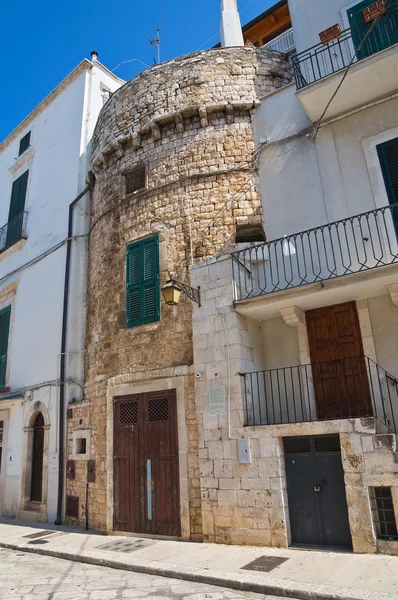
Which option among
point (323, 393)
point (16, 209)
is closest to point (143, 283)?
point (323, 393)

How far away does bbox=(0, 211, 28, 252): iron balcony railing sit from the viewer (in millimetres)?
15117

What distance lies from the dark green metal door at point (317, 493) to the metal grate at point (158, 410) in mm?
2620

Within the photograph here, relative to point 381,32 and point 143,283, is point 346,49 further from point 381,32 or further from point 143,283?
point 143,283

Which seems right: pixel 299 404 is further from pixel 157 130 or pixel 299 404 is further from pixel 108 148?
pixel 108 148

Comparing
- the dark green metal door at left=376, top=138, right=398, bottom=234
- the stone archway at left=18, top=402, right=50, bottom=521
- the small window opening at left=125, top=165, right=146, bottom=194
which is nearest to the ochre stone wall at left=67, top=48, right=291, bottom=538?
the small window opening at left=125, top=165, right=146, bottom=194

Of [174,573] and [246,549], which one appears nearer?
[174,573]

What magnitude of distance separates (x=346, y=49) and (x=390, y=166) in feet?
8.99

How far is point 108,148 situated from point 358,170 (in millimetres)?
6496

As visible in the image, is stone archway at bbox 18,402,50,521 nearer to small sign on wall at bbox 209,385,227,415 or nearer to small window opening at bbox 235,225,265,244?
small sign on wall at bbox 209,385,227,415

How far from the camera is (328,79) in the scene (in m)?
8.47

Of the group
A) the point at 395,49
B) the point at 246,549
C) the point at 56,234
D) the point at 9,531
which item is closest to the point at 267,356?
the point at 246,549

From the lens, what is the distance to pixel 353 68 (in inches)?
323

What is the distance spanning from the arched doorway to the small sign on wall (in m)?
6.14

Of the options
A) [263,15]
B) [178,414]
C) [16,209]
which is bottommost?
[178,414]
